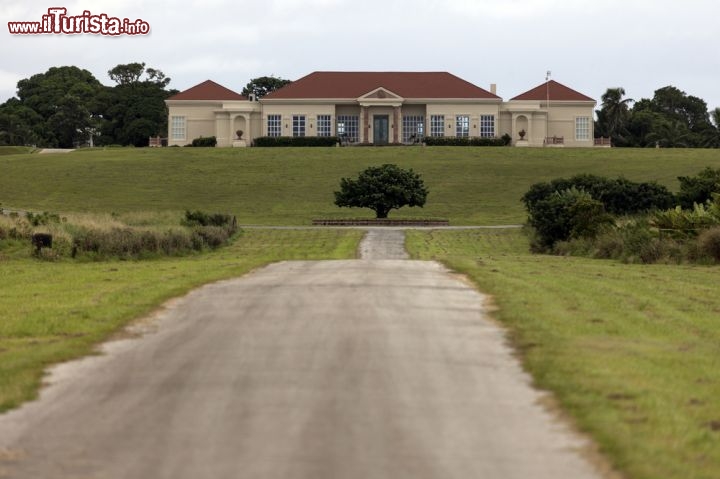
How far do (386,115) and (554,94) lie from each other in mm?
15559

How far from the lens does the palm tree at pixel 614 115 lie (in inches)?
4783

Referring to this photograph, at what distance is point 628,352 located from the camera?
12570 millimetres

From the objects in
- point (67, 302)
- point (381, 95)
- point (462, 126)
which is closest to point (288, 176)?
point (381, 95)

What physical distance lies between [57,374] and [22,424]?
196 centimetres

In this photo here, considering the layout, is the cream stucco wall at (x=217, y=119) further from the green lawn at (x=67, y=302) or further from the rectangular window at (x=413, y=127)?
the green lawn at (x=67, y=302)

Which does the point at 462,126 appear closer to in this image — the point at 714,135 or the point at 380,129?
the point at 380,129

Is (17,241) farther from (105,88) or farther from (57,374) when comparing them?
(105,88)

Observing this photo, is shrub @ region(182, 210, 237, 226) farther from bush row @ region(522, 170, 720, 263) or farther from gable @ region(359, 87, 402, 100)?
gable @ region(359, 87, 402, 100)

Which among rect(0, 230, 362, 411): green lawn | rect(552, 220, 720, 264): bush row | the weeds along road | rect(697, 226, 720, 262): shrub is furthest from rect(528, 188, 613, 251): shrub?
the weeds along road

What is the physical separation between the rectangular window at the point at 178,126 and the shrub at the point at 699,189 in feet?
216

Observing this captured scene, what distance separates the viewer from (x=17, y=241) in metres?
31.0

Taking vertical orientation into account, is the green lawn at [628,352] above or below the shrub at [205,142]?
below

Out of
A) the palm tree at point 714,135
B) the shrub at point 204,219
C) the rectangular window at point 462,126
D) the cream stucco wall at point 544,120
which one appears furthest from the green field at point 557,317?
the palm tree at point 714,135

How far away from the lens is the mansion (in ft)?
333
